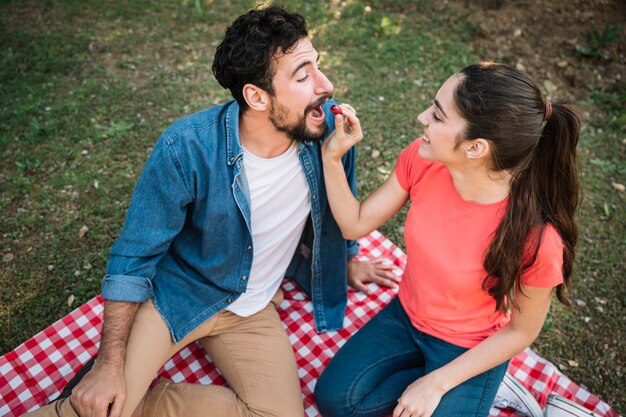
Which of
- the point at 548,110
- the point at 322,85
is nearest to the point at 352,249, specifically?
the point at 322,85

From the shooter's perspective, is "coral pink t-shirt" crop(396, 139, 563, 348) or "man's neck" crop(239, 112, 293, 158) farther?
"man's neck" crop(239, 112, 293, 158)

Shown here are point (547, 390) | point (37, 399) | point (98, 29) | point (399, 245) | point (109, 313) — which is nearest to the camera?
point (109, 313)

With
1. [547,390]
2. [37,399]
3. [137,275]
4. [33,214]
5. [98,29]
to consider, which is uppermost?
[98,29]

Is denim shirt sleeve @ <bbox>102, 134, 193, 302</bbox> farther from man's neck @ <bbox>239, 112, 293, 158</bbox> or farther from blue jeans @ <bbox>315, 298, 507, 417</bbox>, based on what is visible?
blue jeans @ <bbox>315, 298, 507, 417</bbox>

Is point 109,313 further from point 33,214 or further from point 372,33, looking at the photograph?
point 372,33

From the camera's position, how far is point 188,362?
357 cm

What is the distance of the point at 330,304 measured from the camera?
3.79m

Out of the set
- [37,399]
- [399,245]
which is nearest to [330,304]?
[399,245]

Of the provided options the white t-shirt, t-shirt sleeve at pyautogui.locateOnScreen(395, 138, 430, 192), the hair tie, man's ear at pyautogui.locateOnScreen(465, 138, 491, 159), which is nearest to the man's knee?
the white t-shirt

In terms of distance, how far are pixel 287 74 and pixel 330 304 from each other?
5.68ft

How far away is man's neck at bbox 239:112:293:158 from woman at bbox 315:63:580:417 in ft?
0.97

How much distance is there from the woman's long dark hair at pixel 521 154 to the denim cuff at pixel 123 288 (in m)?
1.93

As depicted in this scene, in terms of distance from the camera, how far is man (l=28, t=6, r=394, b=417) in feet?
9.41

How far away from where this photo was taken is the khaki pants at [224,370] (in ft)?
9.45
